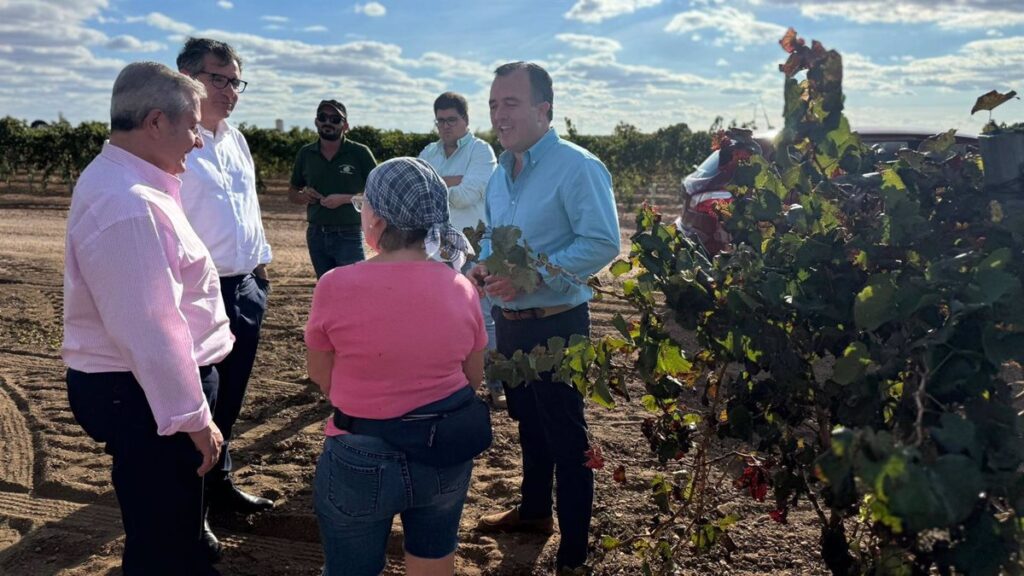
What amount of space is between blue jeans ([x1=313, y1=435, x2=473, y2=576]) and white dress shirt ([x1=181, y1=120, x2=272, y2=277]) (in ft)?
4.68

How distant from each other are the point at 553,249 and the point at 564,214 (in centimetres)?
13

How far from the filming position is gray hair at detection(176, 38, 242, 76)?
11.4 feet

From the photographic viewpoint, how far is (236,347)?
145 inches

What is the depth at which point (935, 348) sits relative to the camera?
4.66ft

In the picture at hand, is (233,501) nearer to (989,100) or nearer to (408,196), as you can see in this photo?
(408,196)

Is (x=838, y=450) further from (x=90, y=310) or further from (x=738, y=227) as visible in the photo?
(x=90, y=310)

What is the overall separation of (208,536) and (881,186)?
288cm

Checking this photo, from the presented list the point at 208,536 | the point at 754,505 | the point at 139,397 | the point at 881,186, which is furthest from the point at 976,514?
the point at 208,536

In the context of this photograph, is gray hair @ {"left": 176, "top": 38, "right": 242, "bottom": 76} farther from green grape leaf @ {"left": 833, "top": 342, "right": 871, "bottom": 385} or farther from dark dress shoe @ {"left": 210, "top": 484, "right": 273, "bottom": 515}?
green grape leaf @ {"left": 833, "top": 342, "right": 871, "bottom": 385}

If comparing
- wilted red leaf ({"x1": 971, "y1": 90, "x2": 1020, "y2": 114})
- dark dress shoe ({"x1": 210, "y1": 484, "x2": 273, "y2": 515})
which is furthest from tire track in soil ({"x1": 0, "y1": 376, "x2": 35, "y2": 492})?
wilted red leaf ({"x1": 971, "y1": 90, "x2": 1020, "y2": 114})

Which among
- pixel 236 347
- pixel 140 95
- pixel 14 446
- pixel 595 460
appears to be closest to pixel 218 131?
pixel 236 347

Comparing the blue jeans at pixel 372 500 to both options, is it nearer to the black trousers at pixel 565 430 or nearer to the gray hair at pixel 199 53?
the black trousers at pixel 565 430

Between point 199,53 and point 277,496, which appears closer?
point 199,53

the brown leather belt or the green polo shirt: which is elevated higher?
the green polo shirt
